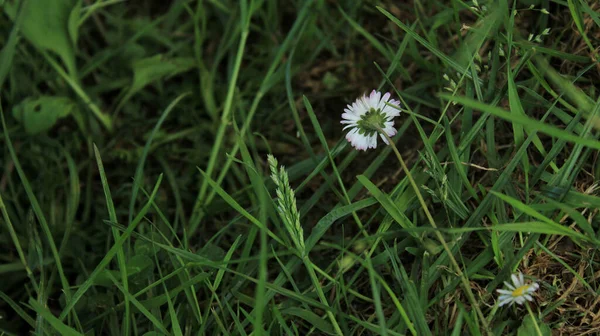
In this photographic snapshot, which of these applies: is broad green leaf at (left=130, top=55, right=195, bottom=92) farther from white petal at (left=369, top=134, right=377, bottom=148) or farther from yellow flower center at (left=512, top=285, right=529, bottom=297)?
yellow flower center at (left=512, top=285, right=529, bottom=297)

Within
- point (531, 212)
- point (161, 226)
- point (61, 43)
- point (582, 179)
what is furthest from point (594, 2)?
point (61, 43)

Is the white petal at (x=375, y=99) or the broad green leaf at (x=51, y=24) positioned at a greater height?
the broad green leaf at (x=51, y=24)

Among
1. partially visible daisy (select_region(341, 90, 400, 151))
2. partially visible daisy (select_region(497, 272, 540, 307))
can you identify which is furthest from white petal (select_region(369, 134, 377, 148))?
partially visible daisy (select_region(497, 272, 540, 307))

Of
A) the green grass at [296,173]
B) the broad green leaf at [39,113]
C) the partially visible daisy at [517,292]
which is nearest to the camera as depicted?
the partially visible daisy at [517,292]

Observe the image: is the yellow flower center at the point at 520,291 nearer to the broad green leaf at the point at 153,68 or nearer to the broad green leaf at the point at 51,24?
the broad green leaf at the point at 153,68

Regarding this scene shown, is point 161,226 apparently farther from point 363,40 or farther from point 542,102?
point 542,102

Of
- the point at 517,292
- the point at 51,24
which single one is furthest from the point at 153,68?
the point at 517,292

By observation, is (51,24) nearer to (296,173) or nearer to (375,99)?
(296,173)

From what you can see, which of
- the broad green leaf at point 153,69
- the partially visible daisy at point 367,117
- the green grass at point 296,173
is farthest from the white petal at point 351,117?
the broad green leaf at point 153,69
